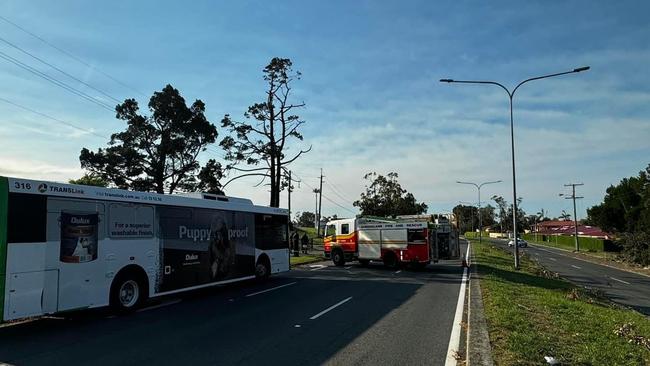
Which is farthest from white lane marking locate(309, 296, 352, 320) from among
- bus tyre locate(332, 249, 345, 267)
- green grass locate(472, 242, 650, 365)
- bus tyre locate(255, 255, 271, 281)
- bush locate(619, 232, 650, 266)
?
bush locate(619, 232, 650, 266)

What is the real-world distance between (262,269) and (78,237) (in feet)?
29.5

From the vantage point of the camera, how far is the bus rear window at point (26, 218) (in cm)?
1000

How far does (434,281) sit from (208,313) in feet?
36.6

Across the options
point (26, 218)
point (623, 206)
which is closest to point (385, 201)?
point (623, 206)

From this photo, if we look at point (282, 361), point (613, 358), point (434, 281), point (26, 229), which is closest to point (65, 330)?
point (26, 229)

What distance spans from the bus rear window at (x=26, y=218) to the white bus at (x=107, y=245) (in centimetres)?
2

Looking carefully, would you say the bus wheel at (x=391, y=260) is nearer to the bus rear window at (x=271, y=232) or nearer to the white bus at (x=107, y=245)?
the bus rear window at (x=271, y=232)

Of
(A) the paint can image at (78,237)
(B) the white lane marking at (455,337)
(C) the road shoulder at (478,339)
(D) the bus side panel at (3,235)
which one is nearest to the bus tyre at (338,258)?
(B) the white lane marking at (455,337)

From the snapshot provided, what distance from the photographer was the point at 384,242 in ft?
90.3

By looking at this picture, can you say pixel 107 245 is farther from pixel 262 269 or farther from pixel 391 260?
pixel 391 260

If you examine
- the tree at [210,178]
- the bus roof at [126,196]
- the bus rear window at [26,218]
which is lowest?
the bus rear window at [26,218]

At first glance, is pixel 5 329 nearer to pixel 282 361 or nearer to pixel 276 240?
pixel 282 361

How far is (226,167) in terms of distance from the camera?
114ft

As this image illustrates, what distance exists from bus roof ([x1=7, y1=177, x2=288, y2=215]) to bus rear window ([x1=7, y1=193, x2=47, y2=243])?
0.15 meters
